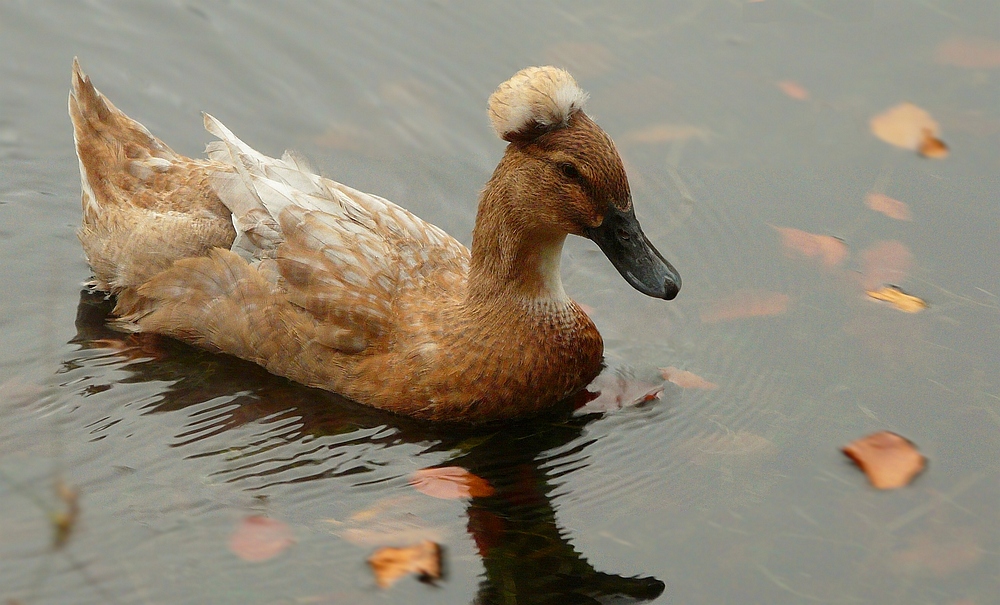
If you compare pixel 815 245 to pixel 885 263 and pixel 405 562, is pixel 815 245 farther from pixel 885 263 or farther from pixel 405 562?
pixel 405 562

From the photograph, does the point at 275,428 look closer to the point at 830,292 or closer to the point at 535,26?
the point at 830,292

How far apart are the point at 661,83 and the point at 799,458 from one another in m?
3.28

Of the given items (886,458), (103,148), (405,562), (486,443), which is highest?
(103,148)

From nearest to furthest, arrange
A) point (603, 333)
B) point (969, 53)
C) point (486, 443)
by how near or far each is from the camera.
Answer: point (486, 443)
point (603, 333)
point (969, 53)

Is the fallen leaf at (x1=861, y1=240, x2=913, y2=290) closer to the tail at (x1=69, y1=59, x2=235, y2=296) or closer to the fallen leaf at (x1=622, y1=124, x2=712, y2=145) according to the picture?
the fallen leaf at (x1=622, y1=124, x2=712, y2=145)

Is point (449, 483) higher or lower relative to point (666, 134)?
lower

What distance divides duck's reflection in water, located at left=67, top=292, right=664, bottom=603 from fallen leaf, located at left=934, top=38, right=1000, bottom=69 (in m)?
4.03

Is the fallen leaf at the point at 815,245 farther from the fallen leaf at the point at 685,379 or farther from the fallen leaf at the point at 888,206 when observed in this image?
the fallen leaf at the point at 685,379

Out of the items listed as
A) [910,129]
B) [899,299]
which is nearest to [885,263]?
[899,299]

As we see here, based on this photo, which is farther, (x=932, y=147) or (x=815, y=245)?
(x=932, y=147)

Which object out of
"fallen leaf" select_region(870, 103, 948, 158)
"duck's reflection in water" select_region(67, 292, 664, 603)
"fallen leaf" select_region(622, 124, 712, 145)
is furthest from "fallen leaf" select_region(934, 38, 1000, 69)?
"duck's reflection in water" select_region(67, 292, 664, 603)

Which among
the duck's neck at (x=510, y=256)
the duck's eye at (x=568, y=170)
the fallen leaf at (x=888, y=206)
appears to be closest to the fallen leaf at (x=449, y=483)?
the duck's neck at (x=510, y=256)

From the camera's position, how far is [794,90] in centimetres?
802

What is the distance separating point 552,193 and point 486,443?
1.24 m
